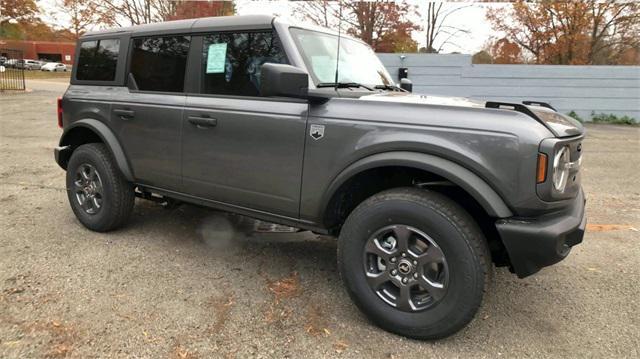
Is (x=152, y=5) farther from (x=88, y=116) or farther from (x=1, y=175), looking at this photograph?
(x=88, y=116)

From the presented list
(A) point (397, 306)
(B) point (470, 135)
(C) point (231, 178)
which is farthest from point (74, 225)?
(B) point (470, 135)

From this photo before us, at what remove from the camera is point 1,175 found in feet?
21.4

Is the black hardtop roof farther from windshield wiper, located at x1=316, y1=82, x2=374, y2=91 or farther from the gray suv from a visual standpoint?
windshield wiper, located at x1=316, y1=82, x2=374, y2=91

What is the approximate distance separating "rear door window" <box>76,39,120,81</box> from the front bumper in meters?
3.54

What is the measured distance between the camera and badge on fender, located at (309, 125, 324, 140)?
9.49 feet

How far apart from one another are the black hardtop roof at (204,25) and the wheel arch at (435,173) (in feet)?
4.14

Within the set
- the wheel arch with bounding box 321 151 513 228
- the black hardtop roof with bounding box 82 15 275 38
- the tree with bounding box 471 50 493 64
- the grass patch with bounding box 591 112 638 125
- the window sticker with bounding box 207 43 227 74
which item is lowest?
the wheel arch with bounding box 321 151 513 228

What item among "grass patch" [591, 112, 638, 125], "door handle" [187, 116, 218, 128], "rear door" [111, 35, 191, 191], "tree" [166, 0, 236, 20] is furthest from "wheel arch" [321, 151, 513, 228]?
"tree" [166, 0, 236, 20]

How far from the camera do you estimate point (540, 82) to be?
1468cm

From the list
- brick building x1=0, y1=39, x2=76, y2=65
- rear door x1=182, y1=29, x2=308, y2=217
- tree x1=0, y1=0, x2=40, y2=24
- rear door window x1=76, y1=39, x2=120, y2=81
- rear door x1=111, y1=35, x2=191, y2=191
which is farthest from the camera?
brick building x1=0, y1=39, x2=76, y2=65

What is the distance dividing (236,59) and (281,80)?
0.86m

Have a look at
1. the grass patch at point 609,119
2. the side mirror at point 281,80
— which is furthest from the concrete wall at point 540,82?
the side mirror at point 281,80

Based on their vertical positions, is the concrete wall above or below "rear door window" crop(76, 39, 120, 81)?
above

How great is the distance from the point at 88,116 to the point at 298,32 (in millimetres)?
2252
